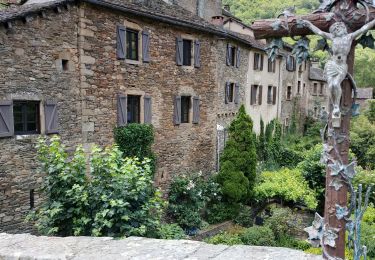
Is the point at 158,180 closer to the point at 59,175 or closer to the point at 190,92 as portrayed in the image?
the point at 190,92

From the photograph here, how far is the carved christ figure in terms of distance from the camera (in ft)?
7.52

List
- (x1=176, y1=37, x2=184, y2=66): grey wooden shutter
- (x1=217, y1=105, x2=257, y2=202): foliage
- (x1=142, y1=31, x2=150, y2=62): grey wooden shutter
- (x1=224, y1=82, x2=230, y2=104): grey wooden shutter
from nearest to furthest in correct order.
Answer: (x1=142, y1=31, x2=150, y2=62): grey wooden shutter, (x1=176, y1=37, x2=184, y2=66): grey wooden shutter, (x1=217, y1=105, x2=257, y2=202): foliage, (x1=224, y1=82, x2=230, y2=104): grey wooden shutter

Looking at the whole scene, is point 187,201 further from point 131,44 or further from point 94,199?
point 94,199

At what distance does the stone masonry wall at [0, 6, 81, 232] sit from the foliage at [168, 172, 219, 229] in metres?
5.47

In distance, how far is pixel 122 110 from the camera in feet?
41.2

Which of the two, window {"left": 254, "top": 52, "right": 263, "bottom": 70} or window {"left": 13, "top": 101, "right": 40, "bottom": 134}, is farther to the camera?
window {"left": 254, "top": 52, "right": 263, "bottom": 70}

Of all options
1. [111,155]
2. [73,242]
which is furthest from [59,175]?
[73,242]

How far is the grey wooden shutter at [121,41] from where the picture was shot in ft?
40.0

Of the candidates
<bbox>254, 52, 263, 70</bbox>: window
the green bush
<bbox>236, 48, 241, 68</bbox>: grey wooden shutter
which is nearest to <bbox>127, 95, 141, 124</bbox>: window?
the green bush

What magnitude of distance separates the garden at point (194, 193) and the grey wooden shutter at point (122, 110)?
0.24 meters

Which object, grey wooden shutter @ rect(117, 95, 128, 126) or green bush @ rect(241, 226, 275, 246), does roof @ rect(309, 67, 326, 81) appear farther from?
grey wooden shutter @ rect(117, 95, 128, 126)

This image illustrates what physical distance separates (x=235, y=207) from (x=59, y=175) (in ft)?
38.0

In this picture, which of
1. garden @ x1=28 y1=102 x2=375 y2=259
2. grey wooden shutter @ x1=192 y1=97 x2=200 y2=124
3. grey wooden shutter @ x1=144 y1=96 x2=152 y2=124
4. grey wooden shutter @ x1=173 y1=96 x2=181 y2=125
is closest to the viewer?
garden @ x1=28 y1=102 x2=375 y2=259

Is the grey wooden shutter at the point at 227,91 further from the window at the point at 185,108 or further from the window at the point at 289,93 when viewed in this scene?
the window at the point at 289,93
